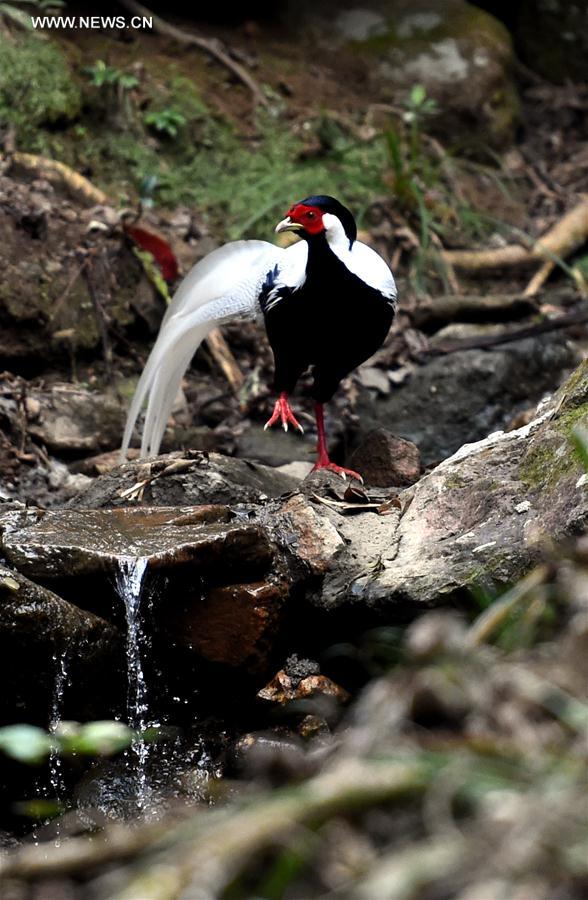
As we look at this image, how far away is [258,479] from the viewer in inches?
164

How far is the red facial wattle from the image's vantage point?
4363 mm

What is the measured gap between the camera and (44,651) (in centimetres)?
309

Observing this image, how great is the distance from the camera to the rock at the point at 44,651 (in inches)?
120

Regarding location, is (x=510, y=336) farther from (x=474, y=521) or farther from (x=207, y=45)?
(x=207, y=45)

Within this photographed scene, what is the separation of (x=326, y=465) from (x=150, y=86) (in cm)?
386

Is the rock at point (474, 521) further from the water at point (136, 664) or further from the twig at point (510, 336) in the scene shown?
the twig at point (510, 336)

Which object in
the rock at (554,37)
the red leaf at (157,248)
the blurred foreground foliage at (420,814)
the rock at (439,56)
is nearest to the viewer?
the blurred foreground foliage at (420,814)

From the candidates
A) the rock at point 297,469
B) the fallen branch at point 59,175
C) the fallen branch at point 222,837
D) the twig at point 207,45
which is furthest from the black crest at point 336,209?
the twig at point 207,45

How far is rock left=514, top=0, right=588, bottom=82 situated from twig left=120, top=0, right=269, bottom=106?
257cm

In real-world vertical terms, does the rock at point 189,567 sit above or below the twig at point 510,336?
above

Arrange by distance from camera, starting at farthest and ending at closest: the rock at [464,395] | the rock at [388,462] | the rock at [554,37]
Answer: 1. the rock at [554,37]
2. the rock at [464,395]
3. the rock at [388,462]

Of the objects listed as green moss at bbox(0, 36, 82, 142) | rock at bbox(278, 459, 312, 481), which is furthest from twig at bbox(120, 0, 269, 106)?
rock at bbox(278, 459, 312, 481)

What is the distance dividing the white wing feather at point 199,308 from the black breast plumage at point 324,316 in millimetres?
92

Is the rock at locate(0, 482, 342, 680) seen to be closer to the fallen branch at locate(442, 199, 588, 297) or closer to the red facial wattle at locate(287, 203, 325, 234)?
the red facial wattle at locate(287, 203, 325, 234)
